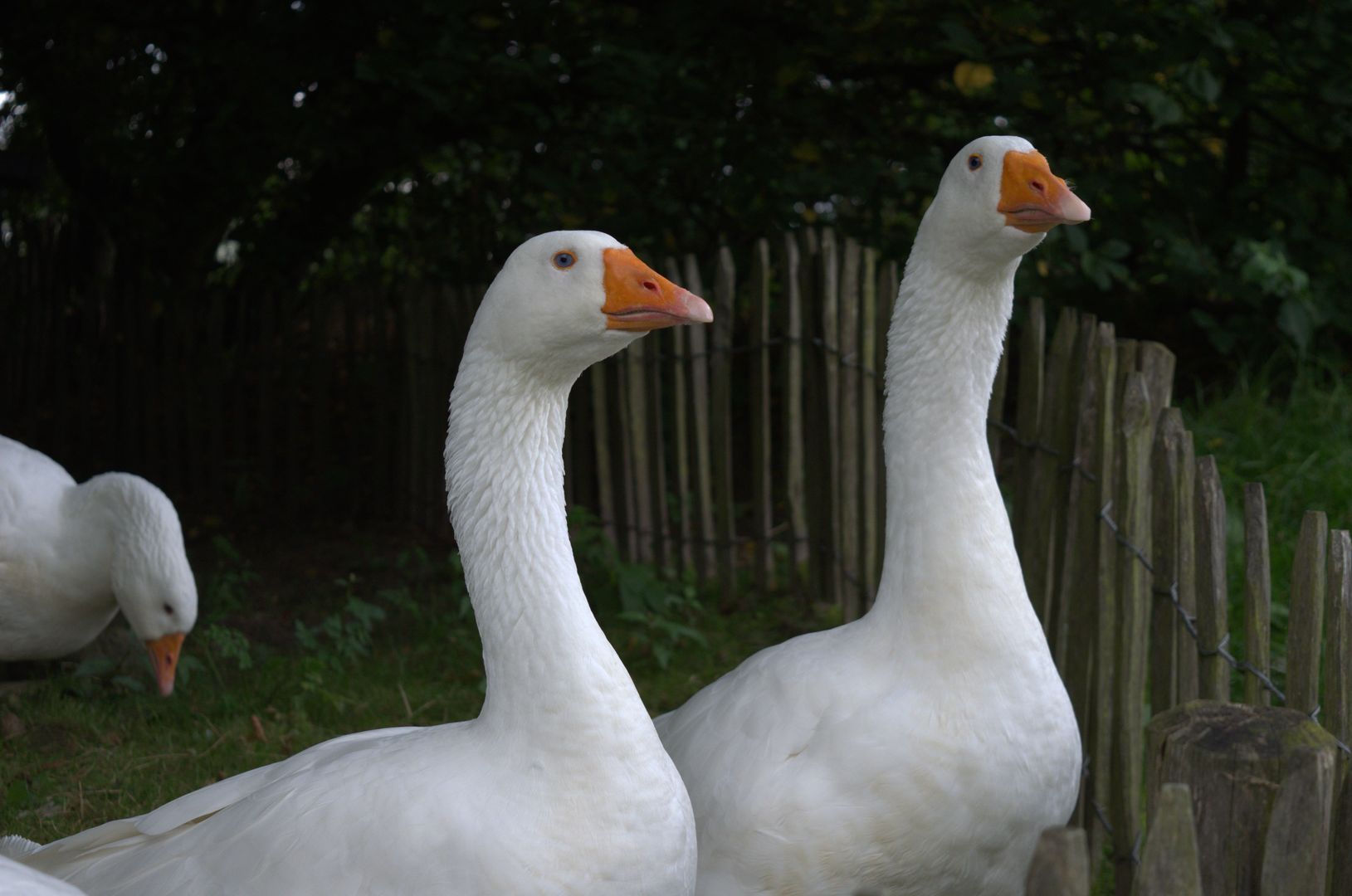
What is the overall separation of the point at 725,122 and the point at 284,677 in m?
4.53

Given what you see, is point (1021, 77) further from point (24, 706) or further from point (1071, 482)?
point (24, 706)

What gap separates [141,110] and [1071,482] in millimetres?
8142

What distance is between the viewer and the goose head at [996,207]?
3266 millimetres

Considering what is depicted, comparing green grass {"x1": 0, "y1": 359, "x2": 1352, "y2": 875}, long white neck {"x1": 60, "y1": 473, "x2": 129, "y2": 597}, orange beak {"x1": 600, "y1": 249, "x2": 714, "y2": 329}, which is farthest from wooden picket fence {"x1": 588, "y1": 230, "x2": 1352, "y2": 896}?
long white neck {"x1": 60, "y1": 473, "x2": 129, "y2": 597}

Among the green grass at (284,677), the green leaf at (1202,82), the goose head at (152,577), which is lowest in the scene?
the green grass at (284,677)

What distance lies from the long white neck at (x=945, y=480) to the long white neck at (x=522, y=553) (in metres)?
0.90

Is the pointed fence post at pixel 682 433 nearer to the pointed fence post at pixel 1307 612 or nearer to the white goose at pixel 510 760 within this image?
the white goose at pixel 510 760

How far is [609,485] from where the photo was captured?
7.40 meters

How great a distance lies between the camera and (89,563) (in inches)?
210

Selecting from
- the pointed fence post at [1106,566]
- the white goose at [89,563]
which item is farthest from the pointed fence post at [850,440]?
the white goose at [89,563]

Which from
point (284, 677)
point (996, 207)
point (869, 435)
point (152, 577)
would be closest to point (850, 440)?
point (869, 435)

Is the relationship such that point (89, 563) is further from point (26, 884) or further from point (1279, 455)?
point (1279, 455)

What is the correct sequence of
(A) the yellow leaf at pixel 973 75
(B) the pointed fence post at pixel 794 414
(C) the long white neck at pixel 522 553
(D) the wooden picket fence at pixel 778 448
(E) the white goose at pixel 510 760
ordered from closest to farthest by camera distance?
(E) the white goose at pixel 510 760, (C) the long white neck at pixel 522 553, (D) the wooden picket fence at pixel 778 448, (B) the pointed fence post at pixel 794 414, (A) the yellow leaf at pixel 973 75

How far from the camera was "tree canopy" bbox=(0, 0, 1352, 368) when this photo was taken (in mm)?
6945
